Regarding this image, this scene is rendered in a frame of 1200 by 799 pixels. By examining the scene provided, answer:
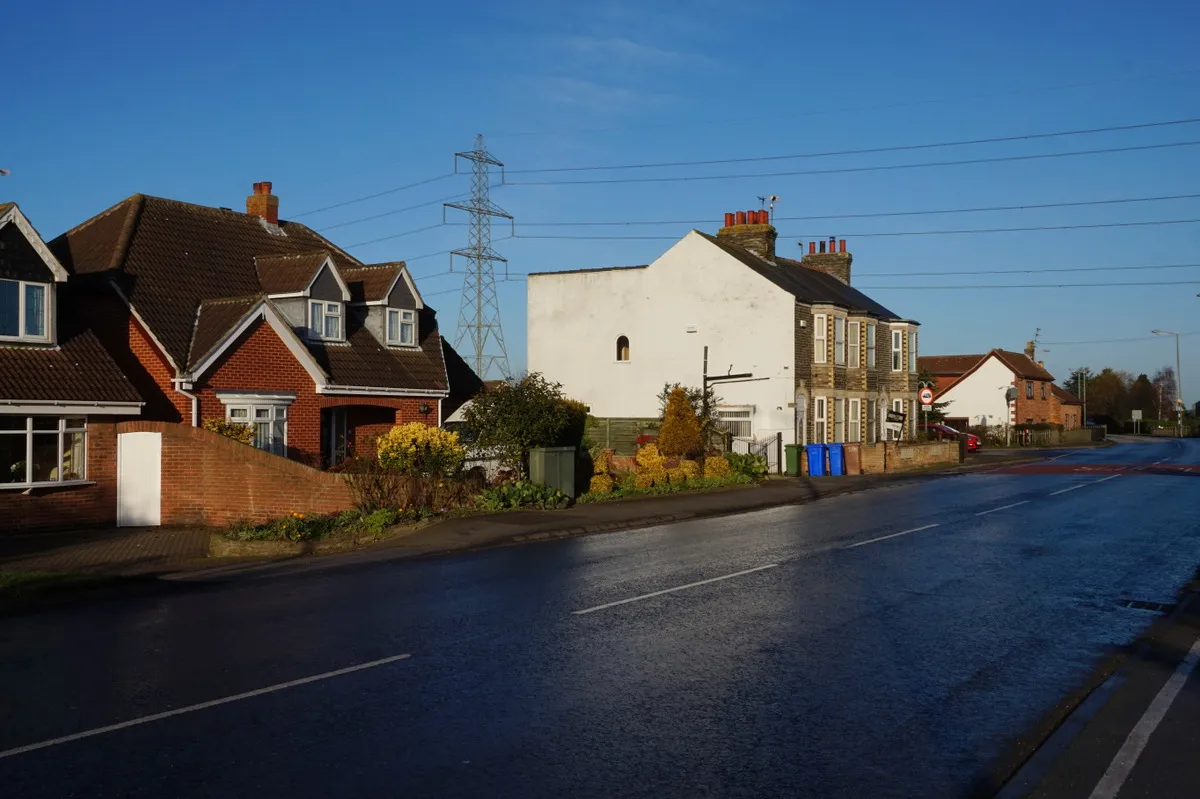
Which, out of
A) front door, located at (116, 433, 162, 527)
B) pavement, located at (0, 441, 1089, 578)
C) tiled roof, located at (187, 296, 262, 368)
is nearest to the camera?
pavement, located at (0, 441, 1089, 578)

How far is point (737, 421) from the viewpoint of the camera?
40188mm

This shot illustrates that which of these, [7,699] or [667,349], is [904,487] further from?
[7,699]

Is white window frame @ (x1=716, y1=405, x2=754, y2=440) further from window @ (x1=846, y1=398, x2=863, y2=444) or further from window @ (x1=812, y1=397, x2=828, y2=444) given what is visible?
window @ (x1=846, y1=398, x2=863, y2=444)

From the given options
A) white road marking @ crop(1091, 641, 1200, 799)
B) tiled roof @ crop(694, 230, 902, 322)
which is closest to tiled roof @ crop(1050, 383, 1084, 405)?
tiled roof @ crop(694, 230, 902, 322)

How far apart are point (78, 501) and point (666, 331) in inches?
1047

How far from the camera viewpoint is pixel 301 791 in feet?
19.3

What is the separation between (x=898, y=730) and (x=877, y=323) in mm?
41550

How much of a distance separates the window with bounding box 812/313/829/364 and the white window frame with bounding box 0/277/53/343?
28436 mm

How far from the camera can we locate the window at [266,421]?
23.5 m

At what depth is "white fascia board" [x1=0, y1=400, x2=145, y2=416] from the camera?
1866 cm

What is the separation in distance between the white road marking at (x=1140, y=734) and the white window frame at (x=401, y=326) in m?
23.5

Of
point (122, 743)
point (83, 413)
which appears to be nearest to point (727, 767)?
point (122, 743)

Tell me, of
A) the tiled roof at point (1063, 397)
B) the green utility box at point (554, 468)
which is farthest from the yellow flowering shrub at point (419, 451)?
the tiled roof at point (1063, 397)

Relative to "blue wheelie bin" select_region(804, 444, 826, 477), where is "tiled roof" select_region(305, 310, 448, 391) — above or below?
above
